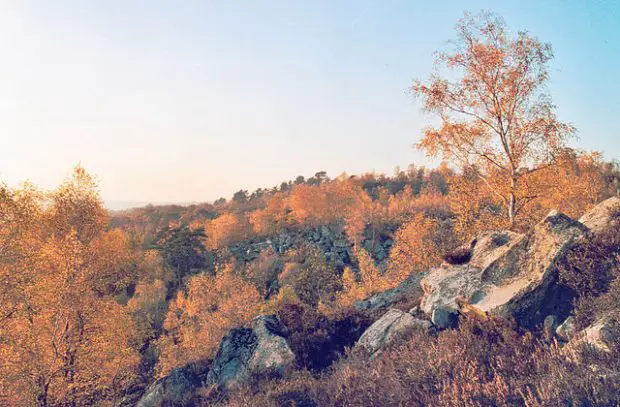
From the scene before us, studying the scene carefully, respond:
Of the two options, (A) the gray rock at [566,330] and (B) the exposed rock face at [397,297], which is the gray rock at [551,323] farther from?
(B) the exposed rock face at [397,297]

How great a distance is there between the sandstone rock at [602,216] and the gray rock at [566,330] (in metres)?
3.66

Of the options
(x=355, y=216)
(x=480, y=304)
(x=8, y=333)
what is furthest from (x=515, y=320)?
(x=355, y=216)

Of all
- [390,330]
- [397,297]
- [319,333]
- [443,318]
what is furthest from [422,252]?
[443,318]

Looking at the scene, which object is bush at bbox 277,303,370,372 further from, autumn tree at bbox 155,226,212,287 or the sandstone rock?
autumn tree at bbox 155,226,212,287

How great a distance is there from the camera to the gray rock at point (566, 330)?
6.91 metres

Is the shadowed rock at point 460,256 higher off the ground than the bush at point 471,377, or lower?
higher

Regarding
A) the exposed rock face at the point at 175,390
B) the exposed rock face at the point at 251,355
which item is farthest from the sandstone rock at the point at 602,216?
the exposed rock face at the point at 175,390

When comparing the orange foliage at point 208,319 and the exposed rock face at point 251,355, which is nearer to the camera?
the exposed rock face at point 251,355

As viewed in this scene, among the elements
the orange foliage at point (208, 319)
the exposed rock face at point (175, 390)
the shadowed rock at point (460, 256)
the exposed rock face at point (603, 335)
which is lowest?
the orange foliage at point (208, 319)

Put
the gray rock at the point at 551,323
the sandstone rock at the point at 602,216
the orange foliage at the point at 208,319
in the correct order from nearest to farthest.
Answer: the gray rock at the point at 551,323, the sandstone rock at the point at 602,216, the orange foliage at the point at 208,319

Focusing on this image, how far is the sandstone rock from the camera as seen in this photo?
9.76 meters

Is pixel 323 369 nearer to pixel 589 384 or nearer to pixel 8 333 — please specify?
pixel 589 384

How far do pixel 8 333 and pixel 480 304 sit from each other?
18.5 metres

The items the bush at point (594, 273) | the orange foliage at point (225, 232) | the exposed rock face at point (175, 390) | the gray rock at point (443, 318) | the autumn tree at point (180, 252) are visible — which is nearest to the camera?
the bush at point (594, 273)
